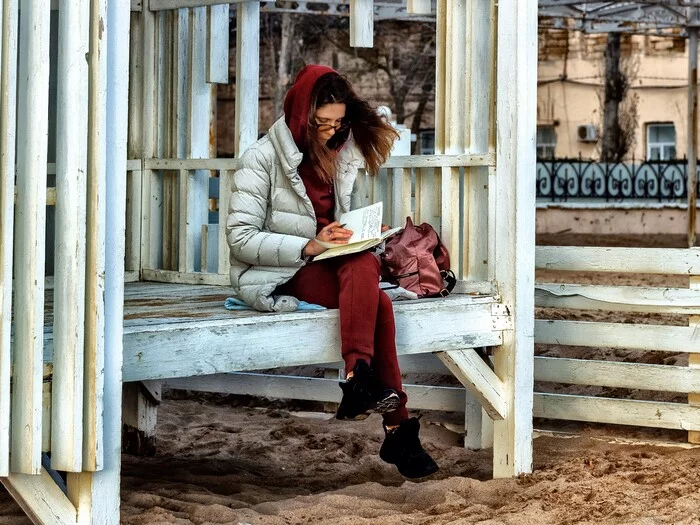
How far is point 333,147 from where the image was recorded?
221 inches

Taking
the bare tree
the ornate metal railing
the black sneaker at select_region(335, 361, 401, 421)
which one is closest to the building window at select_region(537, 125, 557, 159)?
the bare tree

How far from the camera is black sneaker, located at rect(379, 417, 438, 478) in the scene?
17.6ft

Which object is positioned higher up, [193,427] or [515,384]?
[515,384]

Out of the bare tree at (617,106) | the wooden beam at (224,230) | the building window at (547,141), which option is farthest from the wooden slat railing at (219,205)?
the building window at (547,141)

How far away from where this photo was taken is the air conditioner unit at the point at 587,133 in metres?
28.6

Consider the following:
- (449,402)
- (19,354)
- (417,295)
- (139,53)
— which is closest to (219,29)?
(139,53)

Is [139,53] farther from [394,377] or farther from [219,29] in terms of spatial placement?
[394,377]

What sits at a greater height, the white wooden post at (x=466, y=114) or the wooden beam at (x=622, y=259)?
the white wooden post at (x=466, y=114)

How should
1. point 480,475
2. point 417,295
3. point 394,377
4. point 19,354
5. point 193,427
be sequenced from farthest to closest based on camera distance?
point 193,427 → point 480,475 → point 417,295 → point 394,377 → point 19,354

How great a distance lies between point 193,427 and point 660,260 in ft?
10.3

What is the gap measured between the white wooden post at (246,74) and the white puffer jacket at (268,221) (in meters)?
1.47

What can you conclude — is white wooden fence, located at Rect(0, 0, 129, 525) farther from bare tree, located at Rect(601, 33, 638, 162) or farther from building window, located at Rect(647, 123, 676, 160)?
building window, located at Rect(647, 123, 676, 160)

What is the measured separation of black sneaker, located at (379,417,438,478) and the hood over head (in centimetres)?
134

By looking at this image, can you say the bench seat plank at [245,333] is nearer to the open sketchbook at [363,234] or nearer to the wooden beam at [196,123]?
the open sketchbook at [363,234]
